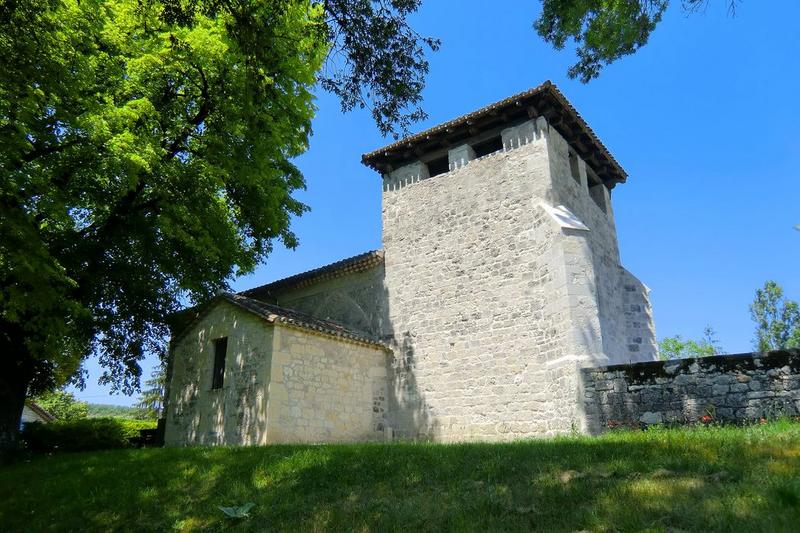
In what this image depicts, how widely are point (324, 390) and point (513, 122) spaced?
27.9ft

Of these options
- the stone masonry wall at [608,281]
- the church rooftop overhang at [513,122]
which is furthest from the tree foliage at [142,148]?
the stone masonry wall at [608,281]

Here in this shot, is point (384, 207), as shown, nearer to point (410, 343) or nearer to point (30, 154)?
point (410, 343)

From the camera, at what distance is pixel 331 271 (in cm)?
1588

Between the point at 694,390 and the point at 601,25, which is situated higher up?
the point at 601,25

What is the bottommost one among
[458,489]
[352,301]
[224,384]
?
[458,489]

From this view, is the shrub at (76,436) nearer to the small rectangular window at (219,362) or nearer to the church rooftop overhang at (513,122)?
the small rectangular window at (219,362)

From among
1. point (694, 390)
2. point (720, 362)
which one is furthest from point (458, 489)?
point (720, 362)

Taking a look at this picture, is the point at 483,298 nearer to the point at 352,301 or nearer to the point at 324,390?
the point at 352,301

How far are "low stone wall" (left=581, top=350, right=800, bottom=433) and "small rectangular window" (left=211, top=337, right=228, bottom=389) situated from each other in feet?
29.5

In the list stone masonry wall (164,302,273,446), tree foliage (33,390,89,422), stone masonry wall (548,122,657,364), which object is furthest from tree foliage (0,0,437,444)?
tree foliage (33,390,89,422)

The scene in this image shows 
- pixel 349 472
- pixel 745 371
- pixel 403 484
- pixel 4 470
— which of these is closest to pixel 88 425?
pixel 4 470

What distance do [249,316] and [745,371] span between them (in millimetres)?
10325

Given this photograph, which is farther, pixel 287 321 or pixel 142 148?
pixel 287 321

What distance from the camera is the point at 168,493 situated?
24.7ft
